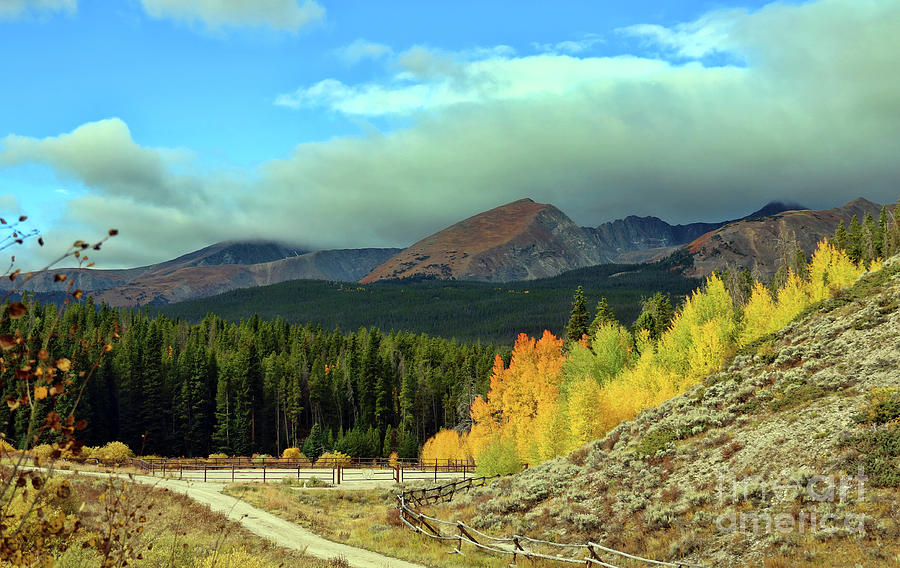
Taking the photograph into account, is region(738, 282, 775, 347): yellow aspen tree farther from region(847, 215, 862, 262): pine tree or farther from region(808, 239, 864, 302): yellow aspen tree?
region(847, 215, 862, 262): pine tree

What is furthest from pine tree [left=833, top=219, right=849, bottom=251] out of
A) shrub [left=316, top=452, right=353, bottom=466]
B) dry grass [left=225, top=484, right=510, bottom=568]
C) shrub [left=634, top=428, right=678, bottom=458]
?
dry grass [left=225, top=484, right=510, bottom=568]

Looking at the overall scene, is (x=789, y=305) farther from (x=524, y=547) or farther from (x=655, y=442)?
(x=524, y=547)

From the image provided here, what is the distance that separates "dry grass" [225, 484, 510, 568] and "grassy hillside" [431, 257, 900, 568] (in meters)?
4.84

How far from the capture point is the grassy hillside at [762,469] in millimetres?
21578

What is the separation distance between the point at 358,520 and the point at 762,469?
2330 centimetres

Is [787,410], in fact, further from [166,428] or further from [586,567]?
[166,428]

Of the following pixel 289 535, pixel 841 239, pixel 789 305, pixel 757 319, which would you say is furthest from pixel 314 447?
pixel 841 239

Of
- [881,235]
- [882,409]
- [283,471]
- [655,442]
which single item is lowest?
[283,471]

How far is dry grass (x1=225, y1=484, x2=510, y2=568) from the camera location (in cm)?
2528

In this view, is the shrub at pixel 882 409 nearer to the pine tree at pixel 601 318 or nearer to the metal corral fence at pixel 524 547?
the metal corral fence at pixel 524 547

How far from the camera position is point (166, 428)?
9394cm

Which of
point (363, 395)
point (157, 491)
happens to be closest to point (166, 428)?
point (363, 395)

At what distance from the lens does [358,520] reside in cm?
3706

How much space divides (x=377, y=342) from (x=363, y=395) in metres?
13.2
